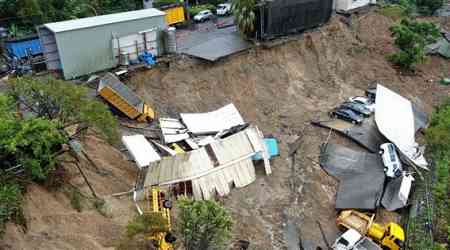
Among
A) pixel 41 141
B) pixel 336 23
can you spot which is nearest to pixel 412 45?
pixel 336 23

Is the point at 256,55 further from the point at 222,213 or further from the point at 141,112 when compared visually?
the point at 222,213

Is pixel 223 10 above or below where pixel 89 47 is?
below

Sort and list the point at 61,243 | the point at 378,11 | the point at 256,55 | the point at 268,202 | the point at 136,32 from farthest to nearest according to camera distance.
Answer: the point at 378,11
the point at 256,55
the point at 136,32
the point at 268,202
the point at 61,243

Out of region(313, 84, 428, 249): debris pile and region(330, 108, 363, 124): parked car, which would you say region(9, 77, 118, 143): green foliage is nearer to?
region(313, 84, 428, 249): debris pile

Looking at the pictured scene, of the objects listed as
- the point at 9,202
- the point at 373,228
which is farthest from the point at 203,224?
the point at 373,228

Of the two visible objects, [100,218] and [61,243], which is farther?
[100,218]

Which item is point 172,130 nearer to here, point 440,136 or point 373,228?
point 373,228
